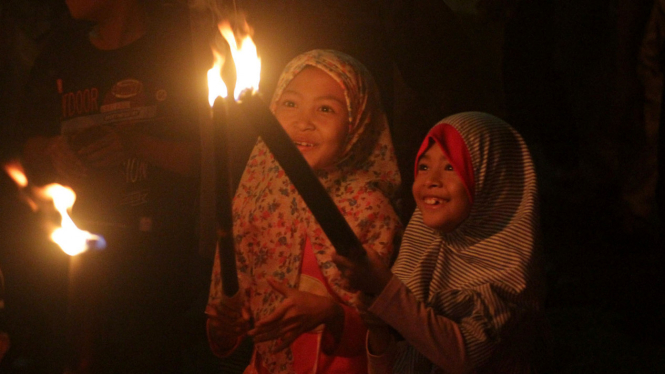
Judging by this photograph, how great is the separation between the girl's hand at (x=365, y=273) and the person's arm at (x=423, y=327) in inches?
1.2

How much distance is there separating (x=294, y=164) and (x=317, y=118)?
89 centimetres

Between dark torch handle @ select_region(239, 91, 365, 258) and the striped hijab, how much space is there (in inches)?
21.8

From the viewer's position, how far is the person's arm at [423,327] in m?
1.41

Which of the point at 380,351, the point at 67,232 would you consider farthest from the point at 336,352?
the point at 67,232

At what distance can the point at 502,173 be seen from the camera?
1.66m

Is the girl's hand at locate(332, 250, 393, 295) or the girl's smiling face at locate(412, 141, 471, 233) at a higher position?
the girl's smiling face at locate(412, 141, 471, 233)

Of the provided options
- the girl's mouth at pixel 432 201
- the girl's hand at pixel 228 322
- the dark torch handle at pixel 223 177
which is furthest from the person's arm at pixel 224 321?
the girl's mouth at pixel 432 201

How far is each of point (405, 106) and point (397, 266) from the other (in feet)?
2.87

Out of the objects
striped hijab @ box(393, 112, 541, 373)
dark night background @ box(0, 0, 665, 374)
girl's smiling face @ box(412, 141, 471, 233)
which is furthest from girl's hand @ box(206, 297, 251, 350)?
dark night background @ box(0, 0, 665, 374)

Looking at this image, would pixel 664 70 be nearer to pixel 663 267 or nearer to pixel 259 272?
pixel 663 267

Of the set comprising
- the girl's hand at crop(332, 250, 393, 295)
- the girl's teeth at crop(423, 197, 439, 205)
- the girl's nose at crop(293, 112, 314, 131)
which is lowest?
the girl's hand at crop(332, 250, 393, 295)

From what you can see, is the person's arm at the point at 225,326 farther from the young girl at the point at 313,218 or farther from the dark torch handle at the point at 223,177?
the dark torch handle at the point at 223,177

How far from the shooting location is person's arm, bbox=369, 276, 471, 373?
1.41 meters

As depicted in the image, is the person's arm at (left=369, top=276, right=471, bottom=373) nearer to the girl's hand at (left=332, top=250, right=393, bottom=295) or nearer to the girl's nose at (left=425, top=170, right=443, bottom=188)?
the girl's hand at (left=332, top=250, right=393, bottom=295)
